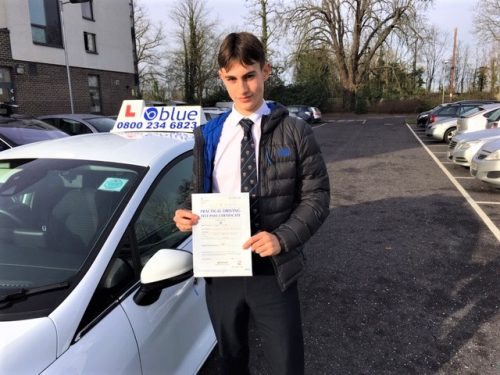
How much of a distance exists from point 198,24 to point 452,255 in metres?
35.8

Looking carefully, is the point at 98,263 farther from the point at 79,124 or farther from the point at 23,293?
the point at 79,124

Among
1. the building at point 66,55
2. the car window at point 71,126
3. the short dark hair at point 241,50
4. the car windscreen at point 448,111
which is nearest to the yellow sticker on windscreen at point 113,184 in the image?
the short dark hair at point 241,50

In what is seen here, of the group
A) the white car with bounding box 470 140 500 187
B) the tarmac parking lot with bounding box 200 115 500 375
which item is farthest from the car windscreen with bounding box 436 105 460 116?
the tarmac parking lot with bounding box 200 115 500 375

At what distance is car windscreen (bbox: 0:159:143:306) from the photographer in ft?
A: 6.08

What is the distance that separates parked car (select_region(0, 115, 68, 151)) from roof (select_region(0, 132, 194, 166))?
11.0 ft

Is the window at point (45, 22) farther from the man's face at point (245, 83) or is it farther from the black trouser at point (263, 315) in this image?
the black trouser at point (263, 315)

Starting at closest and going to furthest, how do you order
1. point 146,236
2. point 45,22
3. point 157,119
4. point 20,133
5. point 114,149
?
point 146,236 → point 114,149 → point 157,119 → point 20,133 → point 45,22

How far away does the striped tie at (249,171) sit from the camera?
1.74m

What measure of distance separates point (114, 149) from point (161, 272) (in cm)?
101

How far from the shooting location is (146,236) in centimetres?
217

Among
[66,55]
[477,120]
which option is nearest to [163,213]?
[477,120]

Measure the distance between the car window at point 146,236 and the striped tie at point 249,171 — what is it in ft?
1.64

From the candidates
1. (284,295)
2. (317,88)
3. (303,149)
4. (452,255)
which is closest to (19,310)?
(284,295)

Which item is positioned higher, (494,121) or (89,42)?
(89,42)
